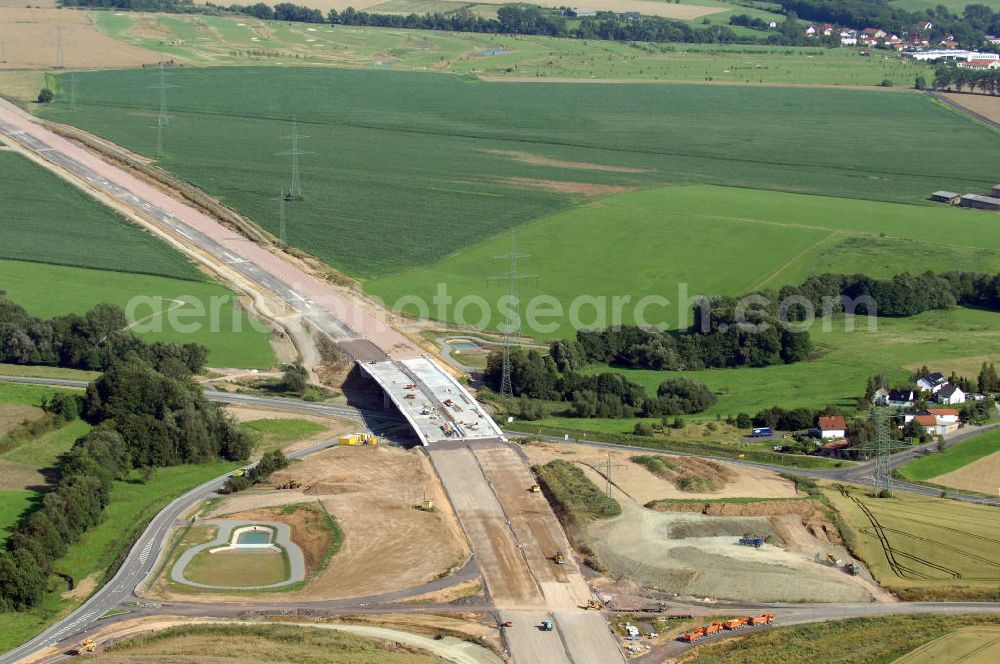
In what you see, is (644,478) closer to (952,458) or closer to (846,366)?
(952,458)

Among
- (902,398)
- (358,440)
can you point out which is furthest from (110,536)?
(902,398)

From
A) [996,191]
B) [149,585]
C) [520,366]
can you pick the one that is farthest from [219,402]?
[996,191]

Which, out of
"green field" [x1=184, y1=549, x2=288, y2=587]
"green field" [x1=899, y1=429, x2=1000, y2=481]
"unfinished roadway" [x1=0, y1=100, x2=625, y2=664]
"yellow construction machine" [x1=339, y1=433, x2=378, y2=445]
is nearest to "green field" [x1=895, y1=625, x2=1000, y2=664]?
"unfinished roadway" [x1=0, y1=100, x2=625, y2=664]

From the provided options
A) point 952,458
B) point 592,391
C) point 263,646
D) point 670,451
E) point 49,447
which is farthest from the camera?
point 592,391

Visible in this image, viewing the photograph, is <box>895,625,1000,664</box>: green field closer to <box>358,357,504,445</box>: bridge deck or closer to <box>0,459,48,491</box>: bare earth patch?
<box>358,357,504,445</box>: bridge deck

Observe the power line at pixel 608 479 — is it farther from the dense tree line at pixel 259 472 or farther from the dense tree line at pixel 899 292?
the dense tree line at pixel 899 292

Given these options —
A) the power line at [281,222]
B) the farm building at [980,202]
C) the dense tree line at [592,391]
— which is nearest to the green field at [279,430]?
the dense tree line at [592,391]

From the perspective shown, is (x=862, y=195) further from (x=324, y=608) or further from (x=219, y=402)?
(x=324, y=608)

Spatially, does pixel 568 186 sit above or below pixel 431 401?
above
